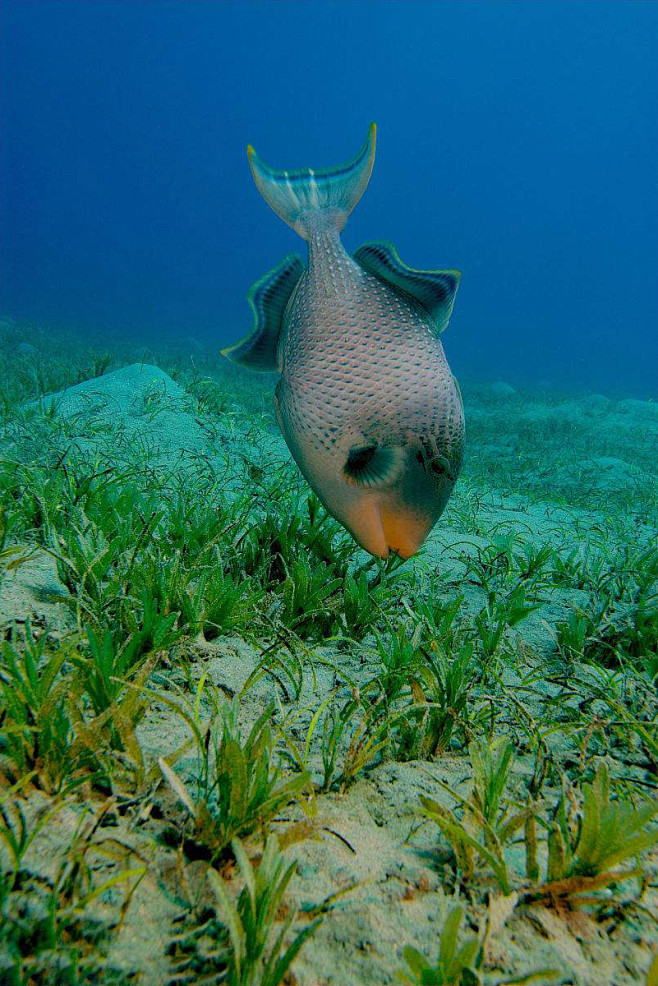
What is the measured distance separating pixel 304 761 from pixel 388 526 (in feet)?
2.26

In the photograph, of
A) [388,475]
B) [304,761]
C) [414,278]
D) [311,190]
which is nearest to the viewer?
[304,761]

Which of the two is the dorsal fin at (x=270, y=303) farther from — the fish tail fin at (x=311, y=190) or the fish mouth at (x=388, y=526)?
the fish mouth at (x=388, y=526)

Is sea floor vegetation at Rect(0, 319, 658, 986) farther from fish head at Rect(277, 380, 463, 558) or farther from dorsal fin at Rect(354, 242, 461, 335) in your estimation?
dorsal fin at Rect(354, 242, 461, 335)

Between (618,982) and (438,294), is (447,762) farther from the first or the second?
(438,294)

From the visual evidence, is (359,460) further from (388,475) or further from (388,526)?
(388,526)

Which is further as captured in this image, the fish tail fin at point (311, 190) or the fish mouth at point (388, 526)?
the fish tail fin at point (311, 190)

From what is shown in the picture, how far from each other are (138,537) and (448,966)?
5.14 feet

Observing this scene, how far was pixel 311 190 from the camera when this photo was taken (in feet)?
5.91

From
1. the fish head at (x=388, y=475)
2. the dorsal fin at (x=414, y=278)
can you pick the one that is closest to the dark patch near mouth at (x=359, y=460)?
the fish head at (x=388, y=475)

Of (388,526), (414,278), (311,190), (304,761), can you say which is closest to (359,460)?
(388,526)

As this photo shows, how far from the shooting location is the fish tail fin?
1.78m

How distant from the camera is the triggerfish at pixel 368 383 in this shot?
1.43 metres

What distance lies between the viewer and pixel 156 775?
934mm

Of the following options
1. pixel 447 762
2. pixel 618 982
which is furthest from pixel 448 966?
pixel 447 762
